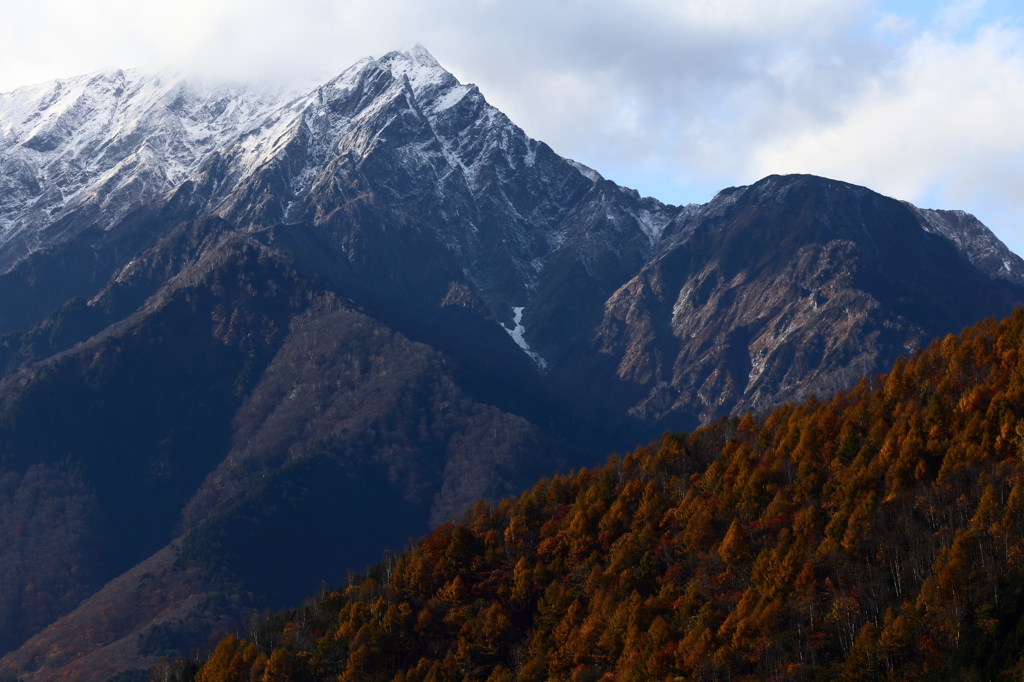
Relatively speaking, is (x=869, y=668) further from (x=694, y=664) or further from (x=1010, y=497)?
(x=1010, y=497)

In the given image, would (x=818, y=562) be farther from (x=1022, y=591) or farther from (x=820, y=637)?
(x=1022, y=591)

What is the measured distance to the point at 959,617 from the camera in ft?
572

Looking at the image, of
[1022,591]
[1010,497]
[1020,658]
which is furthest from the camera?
[1010,497]

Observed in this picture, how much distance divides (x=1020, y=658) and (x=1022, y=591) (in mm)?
14533

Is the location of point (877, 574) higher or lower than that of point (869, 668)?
higher

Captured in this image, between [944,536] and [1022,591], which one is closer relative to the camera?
[1022,591]

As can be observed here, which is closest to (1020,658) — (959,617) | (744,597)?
(959,617)

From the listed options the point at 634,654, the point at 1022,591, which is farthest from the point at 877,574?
the point at 634,654

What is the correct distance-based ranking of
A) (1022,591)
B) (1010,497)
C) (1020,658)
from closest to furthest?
(1020,658), (1022,591), (1010,497)

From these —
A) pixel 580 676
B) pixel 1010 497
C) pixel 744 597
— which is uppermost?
pixel 1010 497

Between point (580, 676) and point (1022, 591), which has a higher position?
point (1022, 591)

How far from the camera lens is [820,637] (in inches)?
7175

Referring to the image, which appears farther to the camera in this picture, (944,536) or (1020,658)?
(944,536)

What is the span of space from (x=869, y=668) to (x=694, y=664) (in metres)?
26.3
